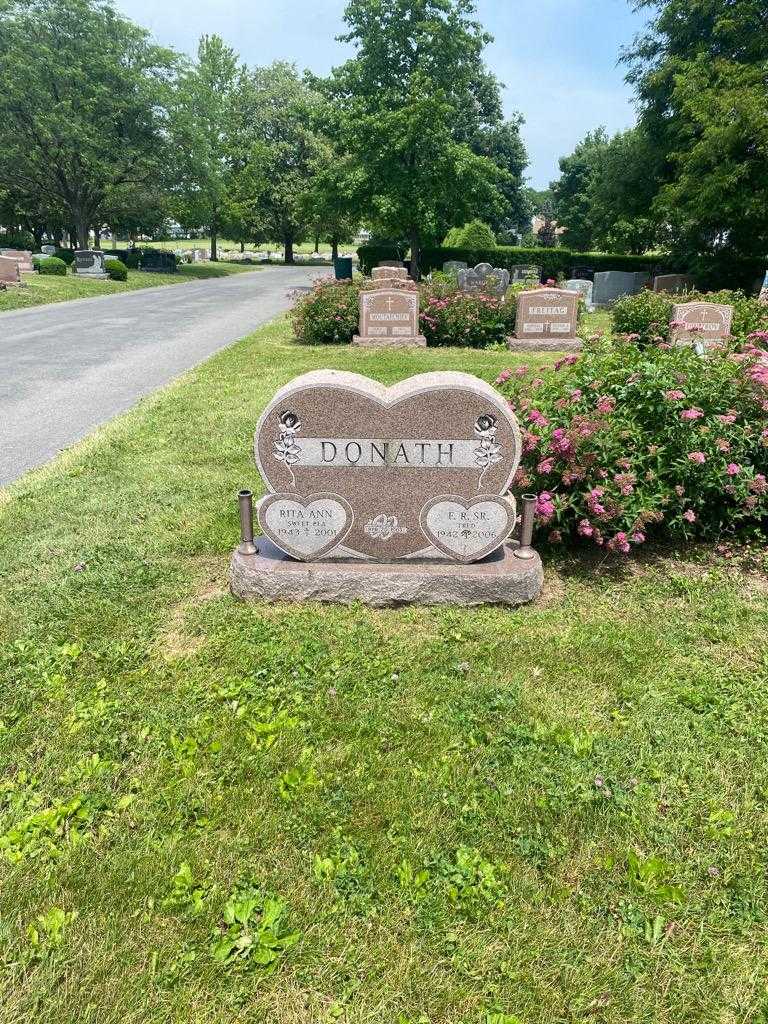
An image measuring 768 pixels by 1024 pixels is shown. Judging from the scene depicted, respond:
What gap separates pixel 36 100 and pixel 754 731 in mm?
38660

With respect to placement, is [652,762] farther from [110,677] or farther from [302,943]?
[110,677]

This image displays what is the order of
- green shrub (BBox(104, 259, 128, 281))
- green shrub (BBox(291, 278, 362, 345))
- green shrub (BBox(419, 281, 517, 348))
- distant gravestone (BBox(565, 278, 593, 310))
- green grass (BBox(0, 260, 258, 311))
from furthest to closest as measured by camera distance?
1. green shrub (BBox(104, 259, 128, 281))
2. distant gravestone (BBox(565, 278, 593, 310))
3. green grass (BBox(0, 260, 258, 311))
4. green shrub (BBox(291, 278, 362, 345))
5. green shrub (BBox(419, 281, 517, 348))

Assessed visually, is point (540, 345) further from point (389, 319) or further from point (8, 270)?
point (8, 270)

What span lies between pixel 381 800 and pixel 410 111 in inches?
1042

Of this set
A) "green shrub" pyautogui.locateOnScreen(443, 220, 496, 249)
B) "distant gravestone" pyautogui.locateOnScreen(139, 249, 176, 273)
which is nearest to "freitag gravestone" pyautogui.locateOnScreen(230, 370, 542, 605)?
"green shrub" pyautogui.locateOnScreen(443, 220, 496, 249)

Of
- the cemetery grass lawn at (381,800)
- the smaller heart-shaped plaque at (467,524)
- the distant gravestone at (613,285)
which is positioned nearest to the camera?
the cemetery grass lawn at (381,800)

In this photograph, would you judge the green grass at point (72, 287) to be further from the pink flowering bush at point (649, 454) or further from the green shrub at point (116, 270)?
the pink flowering bush at point (649, 454)

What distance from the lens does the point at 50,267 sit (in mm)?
28938

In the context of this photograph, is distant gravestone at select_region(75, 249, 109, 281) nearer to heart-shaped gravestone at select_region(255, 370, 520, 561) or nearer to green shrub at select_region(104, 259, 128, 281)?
green shrub at select_region(104, 259, 128, 281)

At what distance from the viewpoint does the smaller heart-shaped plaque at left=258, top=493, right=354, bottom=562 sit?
14.1 feet

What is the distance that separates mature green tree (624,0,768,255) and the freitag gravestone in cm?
2039

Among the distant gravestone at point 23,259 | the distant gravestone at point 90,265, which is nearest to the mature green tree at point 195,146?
the distant gravestone at point 90,265

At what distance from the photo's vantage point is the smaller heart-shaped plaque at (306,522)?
4.30 meters

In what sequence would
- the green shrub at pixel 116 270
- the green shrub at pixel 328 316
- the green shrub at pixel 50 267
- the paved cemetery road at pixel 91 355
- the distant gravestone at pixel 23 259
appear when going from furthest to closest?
1. the green shrub at pixel 116 270
2. the green shrub at pixel 50 267
3. the distant gravestone at pixel 23 259
4. the green shrub at pixel 328 316
5. the paved cemetery road at pixel 91 355
